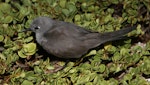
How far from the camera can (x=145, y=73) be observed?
2.92 metres

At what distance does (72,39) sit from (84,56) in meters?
0.21

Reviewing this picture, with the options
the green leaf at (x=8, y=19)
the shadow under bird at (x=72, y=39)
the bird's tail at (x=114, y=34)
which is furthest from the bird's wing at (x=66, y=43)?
the green leaf at (x=8, y=19)

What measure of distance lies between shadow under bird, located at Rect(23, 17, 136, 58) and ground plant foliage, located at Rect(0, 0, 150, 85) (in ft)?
0.26

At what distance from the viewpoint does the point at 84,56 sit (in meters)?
3.02

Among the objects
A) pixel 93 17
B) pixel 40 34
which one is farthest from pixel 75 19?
pixel 40 34

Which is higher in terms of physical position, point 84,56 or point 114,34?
point 114,34

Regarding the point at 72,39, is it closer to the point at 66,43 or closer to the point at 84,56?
the point at 66,43

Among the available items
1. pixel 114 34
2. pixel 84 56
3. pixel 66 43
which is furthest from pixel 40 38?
pixel 114 34

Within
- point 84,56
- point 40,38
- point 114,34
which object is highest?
point 114,34

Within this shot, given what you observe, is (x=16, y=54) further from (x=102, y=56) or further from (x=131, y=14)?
(x=131, y=14)

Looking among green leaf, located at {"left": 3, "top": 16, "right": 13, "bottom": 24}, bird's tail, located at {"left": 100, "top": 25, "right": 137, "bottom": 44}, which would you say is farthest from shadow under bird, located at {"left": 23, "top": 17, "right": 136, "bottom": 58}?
green leaf, located at {"left": 3, "top": 16, "right": 13, "bottom": 24}

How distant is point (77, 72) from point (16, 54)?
0.51 metres

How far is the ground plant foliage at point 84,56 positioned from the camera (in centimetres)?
263

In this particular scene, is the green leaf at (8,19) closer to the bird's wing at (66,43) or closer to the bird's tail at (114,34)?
the bird's wing at (66,43)
